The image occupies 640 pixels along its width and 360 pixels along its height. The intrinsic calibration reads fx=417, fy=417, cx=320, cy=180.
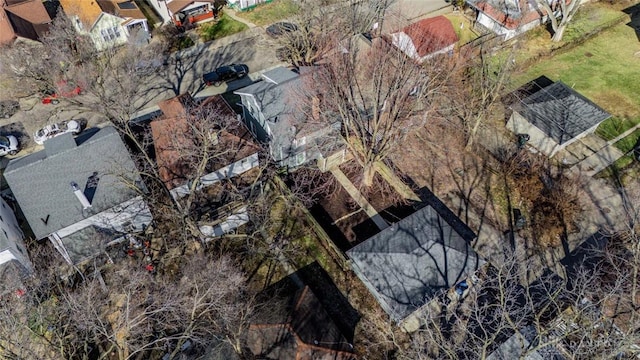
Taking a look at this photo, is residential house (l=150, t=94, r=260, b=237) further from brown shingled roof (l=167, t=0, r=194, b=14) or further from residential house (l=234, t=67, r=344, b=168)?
brown shingled roof (l=167, t=0, r=194, b=14)

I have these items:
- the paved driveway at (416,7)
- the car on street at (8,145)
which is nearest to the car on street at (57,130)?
the car on street at (8,145)

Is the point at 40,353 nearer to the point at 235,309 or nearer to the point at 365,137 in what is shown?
the point at 235,309

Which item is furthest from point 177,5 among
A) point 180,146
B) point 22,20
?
point 180,146

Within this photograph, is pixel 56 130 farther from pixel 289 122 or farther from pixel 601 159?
pixel 601 159

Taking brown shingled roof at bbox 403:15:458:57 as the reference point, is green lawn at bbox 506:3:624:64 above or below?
below

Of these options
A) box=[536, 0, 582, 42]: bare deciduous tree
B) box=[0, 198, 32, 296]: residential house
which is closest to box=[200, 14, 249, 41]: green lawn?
box=[0, 198, 32, 296]: residential house

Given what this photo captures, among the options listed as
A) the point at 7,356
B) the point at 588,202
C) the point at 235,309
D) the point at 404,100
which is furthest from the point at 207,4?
the point at 588,202
